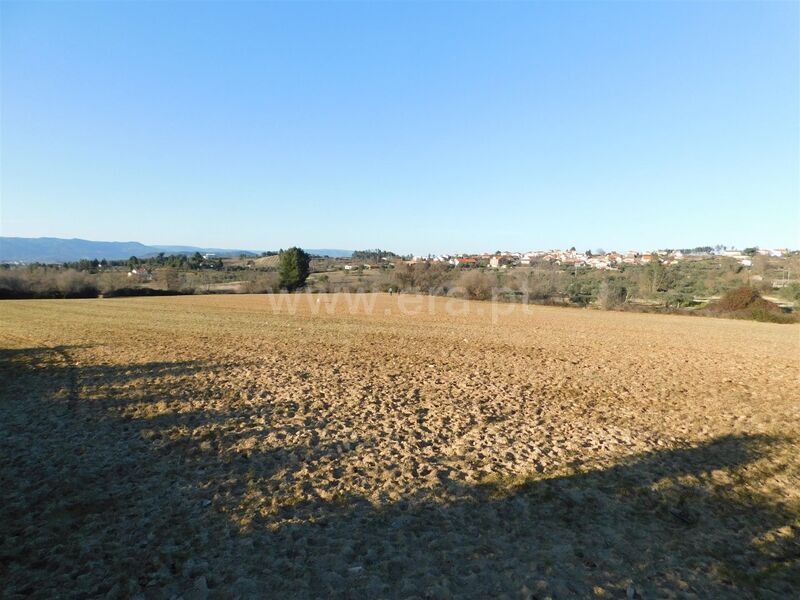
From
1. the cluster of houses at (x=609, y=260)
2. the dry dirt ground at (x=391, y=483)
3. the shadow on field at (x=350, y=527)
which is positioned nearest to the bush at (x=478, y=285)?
the cluster of houses at (x=609, y=260)

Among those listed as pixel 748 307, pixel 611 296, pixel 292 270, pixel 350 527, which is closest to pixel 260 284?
pixel 292 270

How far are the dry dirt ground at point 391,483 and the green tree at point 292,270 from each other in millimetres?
73804

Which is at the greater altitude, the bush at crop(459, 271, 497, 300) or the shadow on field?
the bush at crop(459, 271, 497, 300)

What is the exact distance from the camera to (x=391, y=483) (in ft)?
23.1

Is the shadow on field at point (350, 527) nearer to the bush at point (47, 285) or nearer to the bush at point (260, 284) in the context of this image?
the bush at point (47, 285)

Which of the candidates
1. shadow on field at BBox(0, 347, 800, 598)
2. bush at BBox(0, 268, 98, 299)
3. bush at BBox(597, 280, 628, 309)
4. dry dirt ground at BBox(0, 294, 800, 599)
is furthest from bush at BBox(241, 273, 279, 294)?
shadow on field at BBox(0, 347, 800, 598)

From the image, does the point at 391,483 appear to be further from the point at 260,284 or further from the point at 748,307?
the point at 260,284

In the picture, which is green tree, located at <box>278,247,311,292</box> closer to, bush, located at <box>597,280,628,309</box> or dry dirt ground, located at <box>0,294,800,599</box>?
bush, located at <box>597,280,628,309</box>

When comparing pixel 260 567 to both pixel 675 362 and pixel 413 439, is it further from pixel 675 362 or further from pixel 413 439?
pixel 675 362

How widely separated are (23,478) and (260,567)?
5159 millimetres

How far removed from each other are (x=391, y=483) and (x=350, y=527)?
1397 mm

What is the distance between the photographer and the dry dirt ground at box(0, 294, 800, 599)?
15.9ft

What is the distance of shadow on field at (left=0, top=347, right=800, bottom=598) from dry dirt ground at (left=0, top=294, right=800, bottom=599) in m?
0.03

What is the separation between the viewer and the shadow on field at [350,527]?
4719 millimetres
